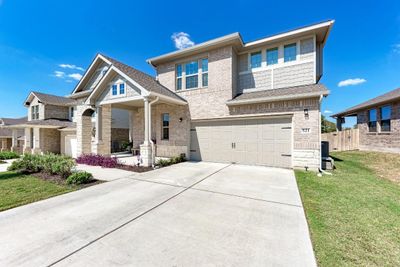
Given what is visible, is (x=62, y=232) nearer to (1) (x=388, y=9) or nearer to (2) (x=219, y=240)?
(2) (x=219, y=240)

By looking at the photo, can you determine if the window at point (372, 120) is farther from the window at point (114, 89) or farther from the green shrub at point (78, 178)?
the green shrub at point (78, 178)

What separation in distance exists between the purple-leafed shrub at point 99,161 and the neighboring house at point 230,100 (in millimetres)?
949

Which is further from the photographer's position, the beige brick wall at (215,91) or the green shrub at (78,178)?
the beige brick wall at (215,91)

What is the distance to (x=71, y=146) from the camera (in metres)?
14.6

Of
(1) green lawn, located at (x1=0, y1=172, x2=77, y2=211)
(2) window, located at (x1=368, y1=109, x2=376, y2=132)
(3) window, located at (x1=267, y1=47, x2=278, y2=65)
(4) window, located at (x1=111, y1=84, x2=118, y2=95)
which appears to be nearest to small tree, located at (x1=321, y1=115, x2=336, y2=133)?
(2) window, located at (x1=368, y1=109, x2=376, y2=132)

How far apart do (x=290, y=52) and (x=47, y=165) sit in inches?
523

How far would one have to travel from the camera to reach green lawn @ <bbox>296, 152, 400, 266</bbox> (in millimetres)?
2359

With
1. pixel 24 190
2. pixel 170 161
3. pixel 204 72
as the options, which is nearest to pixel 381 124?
pixel 204 72

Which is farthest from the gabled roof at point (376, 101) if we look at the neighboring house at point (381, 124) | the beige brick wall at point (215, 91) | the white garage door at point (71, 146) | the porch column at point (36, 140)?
the porch column at point (36, 140)

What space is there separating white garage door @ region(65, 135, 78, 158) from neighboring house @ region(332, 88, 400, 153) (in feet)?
79.6

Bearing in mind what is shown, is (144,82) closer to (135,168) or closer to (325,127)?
(135,168)

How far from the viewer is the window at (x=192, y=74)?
10.9 metres

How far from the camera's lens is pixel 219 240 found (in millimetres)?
2750

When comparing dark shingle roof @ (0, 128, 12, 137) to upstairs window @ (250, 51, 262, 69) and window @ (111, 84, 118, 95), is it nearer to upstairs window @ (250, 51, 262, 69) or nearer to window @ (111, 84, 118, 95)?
window @ (111, 84, 118, 95)
